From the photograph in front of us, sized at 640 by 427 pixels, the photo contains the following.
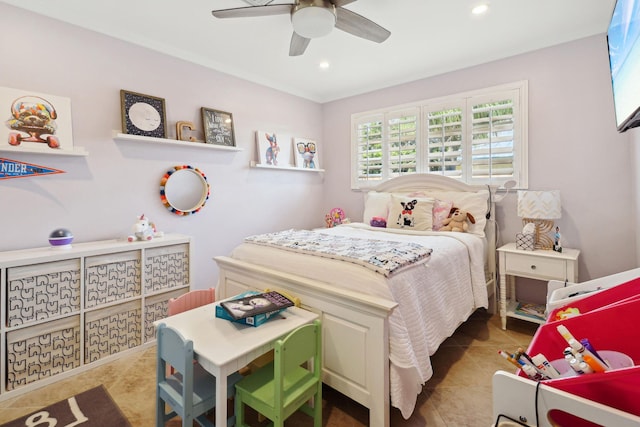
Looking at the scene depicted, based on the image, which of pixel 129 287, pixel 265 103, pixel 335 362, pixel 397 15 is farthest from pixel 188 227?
pixel 397 15

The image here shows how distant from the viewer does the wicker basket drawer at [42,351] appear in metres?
Answer: 1.81

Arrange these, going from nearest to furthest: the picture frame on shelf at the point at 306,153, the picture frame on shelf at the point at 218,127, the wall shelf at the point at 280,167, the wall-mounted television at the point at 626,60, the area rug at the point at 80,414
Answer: the wall-mounted television at the point at 626,60 → the area rug at the point at 80,414 → the picture frame on shelf at the point at 218,127 → the wall shelf at the point at 280,167 → the picture frame on shelf at the point at 306,153

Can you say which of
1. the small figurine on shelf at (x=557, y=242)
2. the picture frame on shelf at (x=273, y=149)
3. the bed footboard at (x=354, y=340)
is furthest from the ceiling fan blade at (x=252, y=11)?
the small figurine on shelf at (x=557, y=242)

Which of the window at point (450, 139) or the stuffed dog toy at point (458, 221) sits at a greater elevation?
the window at point (450, 139)

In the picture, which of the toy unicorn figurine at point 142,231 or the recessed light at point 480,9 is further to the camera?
the toy unicorn figurine at point 142,231

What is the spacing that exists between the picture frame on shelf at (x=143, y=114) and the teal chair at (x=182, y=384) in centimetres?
183

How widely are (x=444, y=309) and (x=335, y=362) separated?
2.48ft

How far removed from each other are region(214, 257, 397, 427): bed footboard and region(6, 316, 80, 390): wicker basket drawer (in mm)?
1486

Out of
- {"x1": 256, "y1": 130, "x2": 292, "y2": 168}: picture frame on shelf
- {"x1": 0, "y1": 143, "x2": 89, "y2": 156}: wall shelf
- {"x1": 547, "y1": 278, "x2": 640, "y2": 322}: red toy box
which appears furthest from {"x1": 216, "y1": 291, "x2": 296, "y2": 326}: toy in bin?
{"x1": 256, "y1": 130, "x2": 292, "y2": 168}: picture frame on shelf

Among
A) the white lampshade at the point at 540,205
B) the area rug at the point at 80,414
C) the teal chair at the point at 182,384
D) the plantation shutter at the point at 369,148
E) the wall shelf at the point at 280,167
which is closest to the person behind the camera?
the teal chair at the point at 182,384

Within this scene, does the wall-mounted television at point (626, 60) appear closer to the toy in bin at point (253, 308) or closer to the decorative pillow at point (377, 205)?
the toy in bin at point (253, 308)

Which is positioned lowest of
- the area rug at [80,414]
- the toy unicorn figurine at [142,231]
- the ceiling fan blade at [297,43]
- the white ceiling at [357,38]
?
the area rug at [80,414]

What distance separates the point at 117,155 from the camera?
8.15ft

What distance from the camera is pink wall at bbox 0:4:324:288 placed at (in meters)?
2.09
